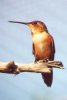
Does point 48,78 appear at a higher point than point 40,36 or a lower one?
lower

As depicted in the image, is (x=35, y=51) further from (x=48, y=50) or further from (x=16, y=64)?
(x=16, y=64)

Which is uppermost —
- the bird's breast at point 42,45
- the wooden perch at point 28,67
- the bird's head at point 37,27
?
the bird's head at point 37,27

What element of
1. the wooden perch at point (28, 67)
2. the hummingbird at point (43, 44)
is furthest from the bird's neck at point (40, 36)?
the wooden perch at point (28, 67)

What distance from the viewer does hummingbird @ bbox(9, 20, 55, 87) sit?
4.09ft

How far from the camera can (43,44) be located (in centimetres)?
125

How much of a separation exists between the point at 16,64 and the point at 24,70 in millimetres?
44

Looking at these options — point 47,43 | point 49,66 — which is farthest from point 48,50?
point 49,66

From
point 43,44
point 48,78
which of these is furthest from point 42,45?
point 48,78

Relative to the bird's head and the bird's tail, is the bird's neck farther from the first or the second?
the bird's tail

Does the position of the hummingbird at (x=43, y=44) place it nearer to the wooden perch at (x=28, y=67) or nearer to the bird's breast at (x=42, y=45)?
the bird's breast at (x=42, y=45)

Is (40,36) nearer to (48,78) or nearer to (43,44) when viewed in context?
(43,44)

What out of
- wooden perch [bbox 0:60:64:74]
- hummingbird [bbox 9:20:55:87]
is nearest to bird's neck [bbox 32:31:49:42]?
hummingbird [bbox 9:20:55:87]

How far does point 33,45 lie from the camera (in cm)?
128

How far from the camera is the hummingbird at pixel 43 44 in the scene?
1246 millimetres
